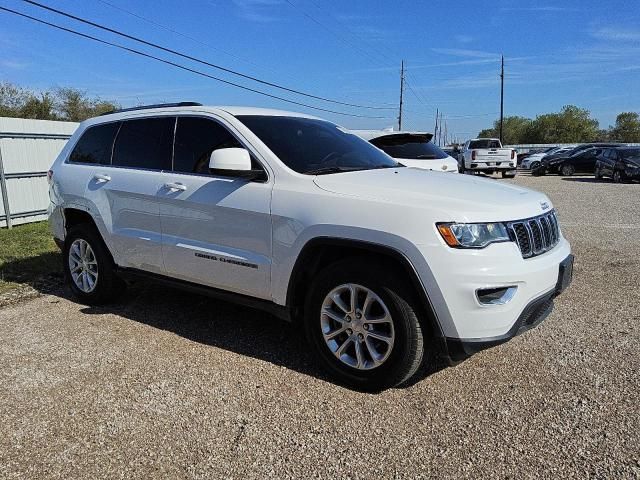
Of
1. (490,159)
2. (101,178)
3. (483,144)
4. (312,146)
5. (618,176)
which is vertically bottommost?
(618,176)

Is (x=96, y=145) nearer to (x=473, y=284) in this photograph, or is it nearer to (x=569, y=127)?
(x=473, y=284)

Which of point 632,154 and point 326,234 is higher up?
point 632,154

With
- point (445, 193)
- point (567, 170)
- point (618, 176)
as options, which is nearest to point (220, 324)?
point (445, 193)

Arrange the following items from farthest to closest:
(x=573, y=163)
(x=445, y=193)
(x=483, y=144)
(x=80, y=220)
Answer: (x=573, y=163)
(x=483, y=144)
(x=80, y=220)
(x=445, y=193)

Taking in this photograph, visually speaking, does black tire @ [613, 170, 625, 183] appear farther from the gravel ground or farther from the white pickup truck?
the gravel ground

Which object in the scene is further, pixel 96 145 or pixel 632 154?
pixel 632 154

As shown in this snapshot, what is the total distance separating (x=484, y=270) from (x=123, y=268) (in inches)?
131

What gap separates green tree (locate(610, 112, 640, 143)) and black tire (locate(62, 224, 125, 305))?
8339 cm

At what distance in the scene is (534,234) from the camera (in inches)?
129

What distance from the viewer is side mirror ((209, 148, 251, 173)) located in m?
3.60

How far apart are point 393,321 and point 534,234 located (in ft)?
3.49

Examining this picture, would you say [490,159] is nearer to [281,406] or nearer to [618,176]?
[618,176]

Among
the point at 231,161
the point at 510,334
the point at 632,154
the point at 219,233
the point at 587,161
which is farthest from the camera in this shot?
the point at 587,161

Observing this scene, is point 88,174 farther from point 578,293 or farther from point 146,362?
point 578,293
